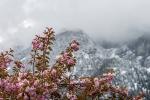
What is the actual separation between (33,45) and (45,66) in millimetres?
1074

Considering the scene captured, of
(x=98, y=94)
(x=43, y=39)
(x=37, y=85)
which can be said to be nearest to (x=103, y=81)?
(x=98, y=94)

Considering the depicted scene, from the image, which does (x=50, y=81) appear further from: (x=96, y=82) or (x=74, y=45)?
(x=74, y=45)

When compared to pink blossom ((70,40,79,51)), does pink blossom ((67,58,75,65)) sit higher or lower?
lower

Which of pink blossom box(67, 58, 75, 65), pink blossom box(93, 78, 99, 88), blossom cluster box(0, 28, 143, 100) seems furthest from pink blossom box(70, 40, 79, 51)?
pink blossom box(93, 78, 99, 88)

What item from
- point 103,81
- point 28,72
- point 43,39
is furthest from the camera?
point 43,39

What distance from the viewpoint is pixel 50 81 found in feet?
43.9

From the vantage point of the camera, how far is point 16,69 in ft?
51.8

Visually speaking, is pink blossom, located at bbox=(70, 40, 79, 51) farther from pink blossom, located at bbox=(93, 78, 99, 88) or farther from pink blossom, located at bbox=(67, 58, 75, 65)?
pink blossom, located at bbox=(93, 78, 99, 88)

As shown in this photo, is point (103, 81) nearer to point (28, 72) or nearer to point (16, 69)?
point (28, 72)

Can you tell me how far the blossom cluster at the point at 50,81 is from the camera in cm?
1256

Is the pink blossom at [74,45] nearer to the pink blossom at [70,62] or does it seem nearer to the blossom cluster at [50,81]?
the blossom cluster at [50,81]

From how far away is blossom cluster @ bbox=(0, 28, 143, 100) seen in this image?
1256cm

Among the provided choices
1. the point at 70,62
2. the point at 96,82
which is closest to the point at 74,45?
the point at 70,62

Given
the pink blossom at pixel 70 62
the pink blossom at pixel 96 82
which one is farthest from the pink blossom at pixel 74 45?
the pink blossom at pixel 96 82
